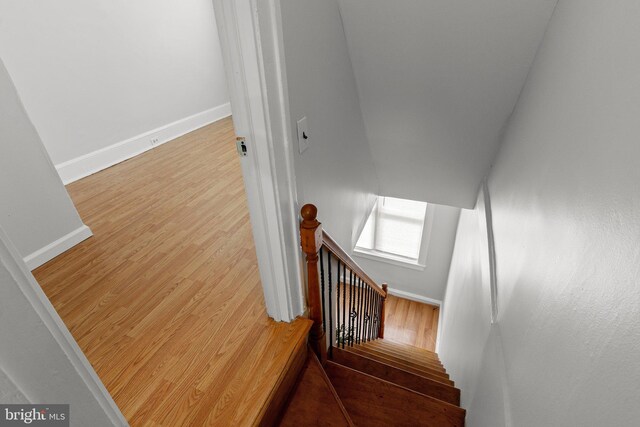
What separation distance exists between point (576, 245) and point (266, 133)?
3.52ft

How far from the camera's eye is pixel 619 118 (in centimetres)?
75

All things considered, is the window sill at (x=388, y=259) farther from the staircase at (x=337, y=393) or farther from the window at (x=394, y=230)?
the staircase at (x=337, y=393)

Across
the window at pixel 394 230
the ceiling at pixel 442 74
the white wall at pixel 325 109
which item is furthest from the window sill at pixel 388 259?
the white wall at pixel 325 109

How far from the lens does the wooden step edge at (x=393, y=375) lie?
2.39m

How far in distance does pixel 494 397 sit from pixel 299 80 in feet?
5.21

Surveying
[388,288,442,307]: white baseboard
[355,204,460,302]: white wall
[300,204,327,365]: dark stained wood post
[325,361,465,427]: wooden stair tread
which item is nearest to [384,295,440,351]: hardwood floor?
[388,288,442,307]: white baseboard

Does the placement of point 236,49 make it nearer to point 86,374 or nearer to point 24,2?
point 86,374

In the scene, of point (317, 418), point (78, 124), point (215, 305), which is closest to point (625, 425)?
point (317, 418)

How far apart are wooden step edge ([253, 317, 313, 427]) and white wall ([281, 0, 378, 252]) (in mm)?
733

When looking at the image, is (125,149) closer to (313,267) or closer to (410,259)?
(313,267)

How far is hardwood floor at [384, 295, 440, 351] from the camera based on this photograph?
5.37 metres

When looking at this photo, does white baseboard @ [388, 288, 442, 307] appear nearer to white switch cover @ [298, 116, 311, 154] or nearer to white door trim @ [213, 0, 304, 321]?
white door trim @ [213, 0, 304, 321]

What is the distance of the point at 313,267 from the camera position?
1808mm

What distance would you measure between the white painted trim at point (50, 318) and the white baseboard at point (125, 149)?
11.1ft
